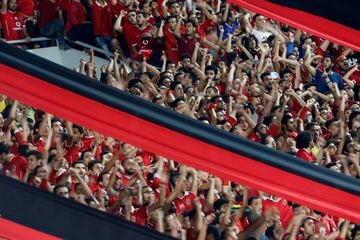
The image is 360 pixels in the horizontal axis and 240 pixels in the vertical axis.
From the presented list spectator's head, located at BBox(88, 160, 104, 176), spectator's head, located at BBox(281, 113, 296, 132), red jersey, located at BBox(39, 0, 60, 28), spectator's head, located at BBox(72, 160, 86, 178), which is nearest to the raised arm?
→ spectator's head, located at BBox(281, 113, 296, 132)

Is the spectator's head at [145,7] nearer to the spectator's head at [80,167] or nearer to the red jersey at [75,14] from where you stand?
the red jersey at [75,14]

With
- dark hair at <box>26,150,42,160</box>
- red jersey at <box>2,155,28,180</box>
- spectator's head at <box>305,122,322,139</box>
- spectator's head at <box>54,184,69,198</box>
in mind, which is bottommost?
spectator's head at <box>305,122,322,139</box>

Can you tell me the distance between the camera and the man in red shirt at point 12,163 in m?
8.80

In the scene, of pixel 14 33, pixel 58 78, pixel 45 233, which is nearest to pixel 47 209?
pixel 45 233

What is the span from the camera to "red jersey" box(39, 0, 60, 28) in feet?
38.6

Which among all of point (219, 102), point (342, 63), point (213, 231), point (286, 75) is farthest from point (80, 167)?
point (342, 63)

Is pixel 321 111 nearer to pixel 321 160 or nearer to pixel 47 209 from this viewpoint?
pixel 321 160

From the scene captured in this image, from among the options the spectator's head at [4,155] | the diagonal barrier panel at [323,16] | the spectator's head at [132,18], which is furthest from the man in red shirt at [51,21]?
the diagonal barrier panel at [323,16]

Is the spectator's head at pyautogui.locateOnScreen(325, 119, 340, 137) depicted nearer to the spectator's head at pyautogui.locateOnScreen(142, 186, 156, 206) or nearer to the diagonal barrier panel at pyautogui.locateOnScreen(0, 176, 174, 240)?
the spectator's head at pyautogui.locateOnScreen(142, 186, 156, 206)

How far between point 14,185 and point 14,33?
506 centimetres

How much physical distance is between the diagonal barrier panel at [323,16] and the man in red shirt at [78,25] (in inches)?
196

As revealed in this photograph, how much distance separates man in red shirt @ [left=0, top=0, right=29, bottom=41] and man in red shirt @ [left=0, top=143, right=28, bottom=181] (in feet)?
9.11

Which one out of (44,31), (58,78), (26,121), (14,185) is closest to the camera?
(58,78)

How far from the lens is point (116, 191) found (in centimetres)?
904
